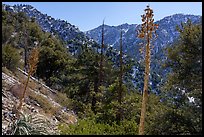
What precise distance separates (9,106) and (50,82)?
14.1 metres

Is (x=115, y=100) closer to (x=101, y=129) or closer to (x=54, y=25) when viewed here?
(x=101, y=129)

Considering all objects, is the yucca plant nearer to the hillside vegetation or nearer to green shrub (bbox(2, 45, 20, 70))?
the hillside vegetation

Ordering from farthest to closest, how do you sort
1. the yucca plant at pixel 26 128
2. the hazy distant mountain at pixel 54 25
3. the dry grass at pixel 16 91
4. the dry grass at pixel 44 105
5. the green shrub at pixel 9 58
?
the hazy distant mountain at pixel 54 25
the green shrub at pixel 9 58
the dry grass at pixel 44 105
the dry grass at pixel 16 91
the yucca plant at pixel 26 128

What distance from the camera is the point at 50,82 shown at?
2519 centimetres

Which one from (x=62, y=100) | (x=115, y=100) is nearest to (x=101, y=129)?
(x=115, y=100)

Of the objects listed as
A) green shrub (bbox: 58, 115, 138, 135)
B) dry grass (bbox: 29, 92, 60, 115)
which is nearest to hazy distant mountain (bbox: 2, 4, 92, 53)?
dry grass (bbox: 29, 92, 60, 115)

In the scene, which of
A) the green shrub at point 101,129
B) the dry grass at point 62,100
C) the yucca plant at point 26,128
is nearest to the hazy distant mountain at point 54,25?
the dry grass at point 62,100

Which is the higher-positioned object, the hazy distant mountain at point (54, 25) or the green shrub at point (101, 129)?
the hazy distant mountain at point (54, 25)

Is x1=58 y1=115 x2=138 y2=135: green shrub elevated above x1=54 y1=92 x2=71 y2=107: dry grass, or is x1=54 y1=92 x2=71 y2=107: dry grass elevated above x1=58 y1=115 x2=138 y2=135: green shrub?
x1=58 y1=115 x2=138 y2=135: green shrub

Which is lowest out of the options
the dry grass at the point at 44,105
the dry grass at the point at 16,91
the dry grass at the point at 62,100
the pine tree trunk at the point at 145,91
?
the dry grass at the point at 62,100

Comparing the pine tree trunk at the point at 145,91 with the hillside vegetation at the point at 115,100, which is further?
the hillside vegetation at the point at 115,100

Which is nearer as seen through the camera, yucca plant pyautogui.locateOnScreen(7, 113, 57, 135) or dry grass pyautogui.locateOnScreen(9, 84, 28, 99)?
yucca plant pyautogui.locateOnScreen(7, 113, 57, 135)

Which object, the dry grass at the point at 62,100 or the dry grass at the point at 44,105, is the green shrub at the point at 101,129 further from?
the dry grass at the point at 62,100

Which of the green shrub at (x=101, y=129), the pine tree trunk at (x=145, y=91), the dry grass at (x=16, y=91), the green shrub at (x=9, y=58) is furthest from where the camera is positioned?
the green shrub at (x=9, y=58)
